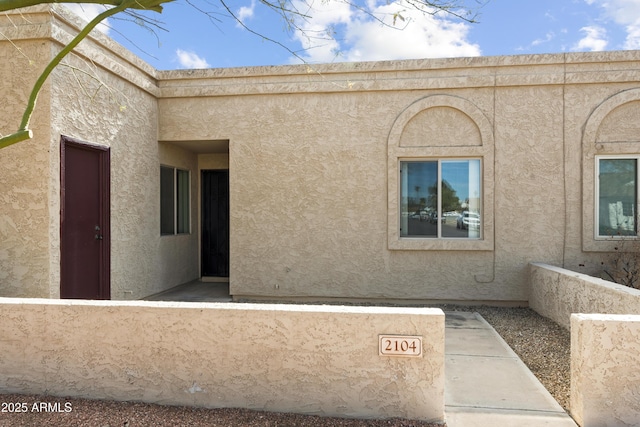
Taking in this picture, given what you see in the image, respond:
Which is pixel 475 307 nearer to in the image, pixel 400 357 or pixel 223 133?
pixel 400 357

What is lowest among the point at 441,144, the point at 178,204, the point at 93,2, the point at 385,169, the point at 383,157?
the point at 178,204

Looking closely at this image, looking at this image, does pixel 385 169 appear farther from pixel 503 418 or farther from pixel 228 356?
pixel 228 356

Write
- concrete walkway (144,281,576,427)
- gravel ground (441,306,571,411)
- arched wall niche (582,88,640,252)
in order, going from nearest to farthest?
concrete walkway (144,281,576,427) → gravel ground (441,306,571,411) → arched wall niche (582,88,640,252)

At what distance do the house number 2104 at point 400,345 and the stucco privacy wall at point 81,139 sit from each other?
5.27 m

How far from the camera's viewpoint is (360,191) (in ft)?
29.2

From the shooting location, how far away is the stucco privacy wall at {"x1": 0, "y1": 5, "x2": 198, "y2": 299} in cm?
644

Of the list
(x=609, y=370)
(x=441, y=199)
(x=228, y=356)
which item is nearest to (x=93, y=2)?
(x=228, y=356)

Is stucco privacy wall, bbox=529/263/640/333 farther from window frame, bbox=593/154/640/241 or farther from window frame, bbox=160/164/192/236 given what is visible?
window frame, bbox=160/164/192/236

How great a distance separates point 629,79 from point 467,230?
4263mm

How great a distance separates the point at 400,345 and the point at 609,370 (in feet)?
5.91

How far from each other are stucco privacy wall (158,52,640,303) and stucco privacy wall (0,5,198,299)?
45.6 inches

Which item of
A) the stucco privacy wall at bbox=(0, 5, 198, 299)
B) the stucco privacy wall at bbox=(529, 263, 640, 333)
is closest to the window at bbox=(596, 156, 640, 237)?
the stucco privacy wall at bbox=(529, 263, 640, 333)

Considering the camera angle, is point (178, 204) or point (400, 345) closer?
point (400, 345)

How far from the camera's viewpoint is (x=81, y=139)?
23.5ft
